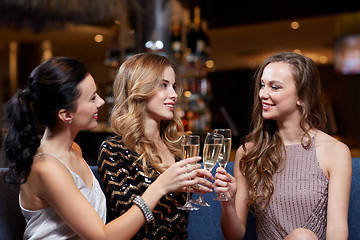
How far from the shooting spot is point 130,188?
1896 mm

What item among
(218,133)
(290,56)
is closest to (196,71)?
(290,56)

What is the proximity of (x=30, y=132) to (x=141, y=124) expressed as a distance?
1.87 feet

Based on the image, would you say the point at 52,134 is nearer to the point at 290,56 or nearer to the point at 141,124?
the point at 141,124

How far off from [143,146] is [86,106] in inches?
16.4

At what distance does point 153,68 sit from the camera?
2.02m

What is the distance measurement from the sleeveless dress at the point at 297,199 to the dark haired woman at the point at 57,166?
0.62 metres

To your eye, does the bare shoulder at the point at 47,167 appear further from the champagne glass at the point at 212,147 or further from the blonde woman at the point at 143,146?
the champagne glass at the point at 212,147

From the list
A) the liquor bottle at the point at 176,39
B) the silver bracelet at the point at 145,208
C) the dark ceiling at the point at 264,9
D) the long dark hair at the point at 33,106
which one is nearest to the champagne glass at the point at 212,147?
the silver bracelet at the point at 145,208

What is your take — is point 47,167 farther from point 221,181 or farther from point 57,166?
point 221,181

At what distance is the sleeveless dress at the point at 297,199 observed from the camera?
2014 millimetres

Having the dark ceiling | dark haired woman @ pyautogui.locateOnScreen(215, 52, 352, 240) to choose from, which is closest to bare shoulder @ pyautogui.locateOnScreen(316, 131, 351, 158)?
dark haired woman @ pyautogui.locateOnScreen(215, 52, 352, 240)

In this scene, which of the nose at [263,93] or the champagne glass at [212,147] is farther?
the nose at [263,93]

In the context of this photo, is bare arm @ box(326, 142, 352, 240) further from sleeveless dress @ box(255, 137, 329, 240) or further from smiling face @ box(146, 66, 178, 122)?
smiling face @ box(146, 66, 178, 122)

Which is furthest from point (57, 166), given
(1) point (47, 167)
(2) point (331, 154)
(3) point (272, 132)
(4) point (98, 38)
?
(4) point (98, 38)
